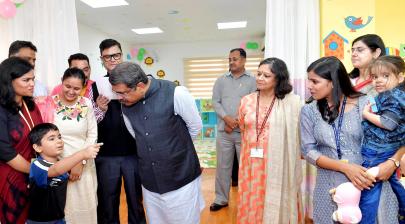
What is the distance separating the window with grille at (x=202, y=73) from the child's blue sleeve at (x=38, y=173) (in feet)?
26.2

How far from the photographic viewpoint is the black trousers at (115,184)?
2092 mm

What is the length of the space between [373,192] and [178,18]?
6.02 meters

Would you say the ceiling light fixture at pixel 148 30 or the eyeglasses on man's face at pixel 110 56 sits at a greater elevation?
the ceiling light fixture at pixel 148 30

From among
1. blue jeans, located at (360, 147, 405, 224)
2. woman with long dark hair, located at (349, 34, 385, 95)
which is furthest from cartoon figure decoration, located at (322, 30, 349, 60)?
blue jeans, located at (360, 147, 405, 224)

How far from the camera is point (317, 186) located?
1616 millimetres

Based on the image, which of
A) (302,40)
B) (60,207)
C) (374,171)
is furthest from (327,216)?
(302,40)

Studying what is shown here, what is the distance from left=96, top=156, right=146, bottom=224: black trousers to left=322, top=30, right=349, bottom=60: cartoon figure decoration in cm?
196

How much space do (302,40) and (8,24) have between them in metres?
2.94

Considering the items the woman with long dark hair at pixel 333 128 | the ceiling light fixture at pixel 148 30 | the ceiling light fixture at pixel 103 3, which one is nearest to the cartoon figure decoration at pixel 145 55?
the ceiling light fixture at pixel 148 30

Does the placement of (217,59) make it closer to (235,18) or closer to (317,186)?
(235,18)

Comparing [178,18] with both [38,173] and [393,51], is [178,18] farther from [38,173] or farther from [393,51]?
[38,173]

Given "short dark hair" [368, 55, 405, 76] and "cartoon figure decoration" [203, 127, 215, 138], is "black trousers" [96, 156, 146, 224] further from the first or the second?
"cartoon figure decoration" [203, 127, 215, 138]

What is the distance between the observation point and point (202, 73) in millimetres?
9570

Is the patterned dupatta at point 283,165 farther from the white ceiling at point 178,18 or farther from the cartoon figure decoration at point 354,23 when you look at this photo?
the white ceiling at point 178,18
